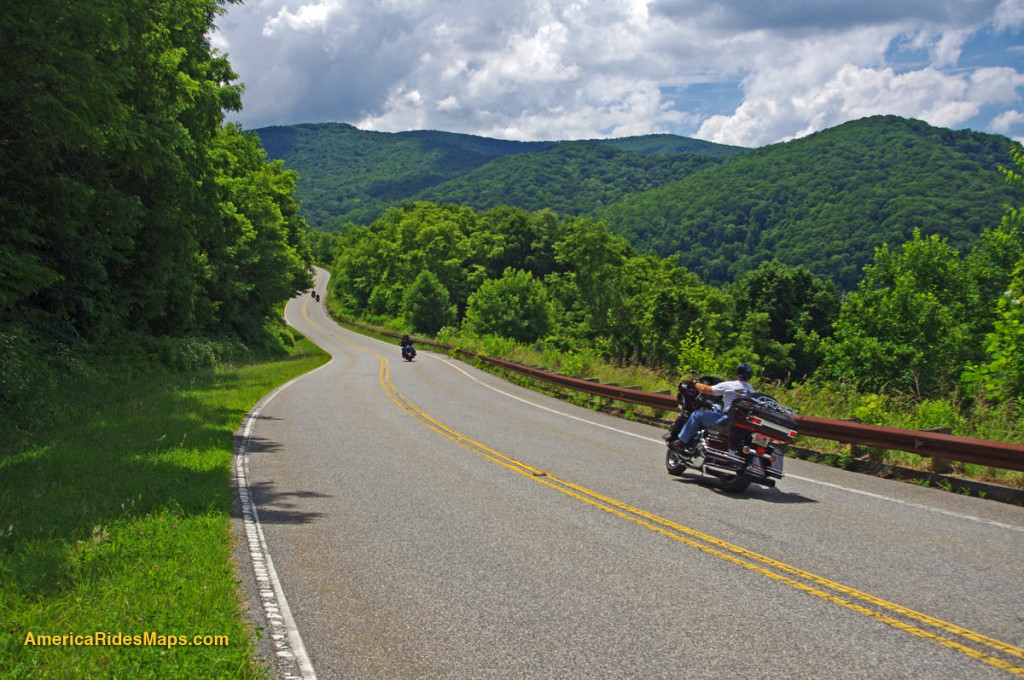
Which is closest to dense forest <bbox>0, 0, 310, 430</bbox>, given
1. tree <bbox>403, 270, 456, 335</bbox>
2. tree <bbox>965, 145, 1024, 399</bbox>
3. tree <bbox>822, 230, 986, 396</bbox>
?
tree <bbox>965, 145, 1024, 399</bbox>

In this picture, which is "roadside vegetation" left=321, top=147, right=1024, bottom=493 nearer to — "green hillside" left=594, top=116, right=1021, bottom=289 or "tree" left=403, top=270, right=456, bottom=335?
"tree" left=403, top=270, right=456, bottom=335

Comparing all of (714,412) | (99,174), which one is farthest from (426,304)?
(714,412)

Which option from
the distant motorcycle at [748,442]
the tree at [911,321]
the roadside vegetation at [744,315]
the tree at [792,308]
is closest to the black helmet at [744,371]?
the distant motorcycle at [748,442]

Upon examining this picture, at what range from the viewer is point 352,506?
790 cm

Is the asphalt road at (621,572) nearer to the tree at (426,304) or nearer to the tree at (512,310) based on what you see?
the tree at (512,310)

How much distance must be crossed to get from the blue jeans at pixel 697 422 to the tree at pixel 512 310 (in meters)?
60.4

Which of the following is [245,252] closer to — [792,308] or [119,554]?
[119,554]

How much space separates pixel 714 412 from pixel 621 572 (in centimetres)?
435

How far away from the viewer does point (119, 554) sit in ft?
18.9

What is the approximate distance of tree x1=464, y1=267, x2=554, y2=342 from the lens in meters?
71.2

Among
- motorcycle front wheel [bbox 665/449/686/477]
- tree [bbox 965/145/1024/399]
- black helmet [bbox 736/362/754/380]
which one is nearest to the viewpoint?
black helmet [bbox 736/362/754/380]

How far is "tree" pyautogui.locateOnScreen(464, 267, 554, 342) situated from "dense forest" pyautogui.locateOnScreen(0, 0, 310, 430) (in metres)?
42.9

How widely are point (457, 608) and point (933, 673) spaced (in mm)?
2910

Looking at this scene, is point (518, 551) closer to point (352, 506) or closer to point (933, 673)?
point (352, 506)
